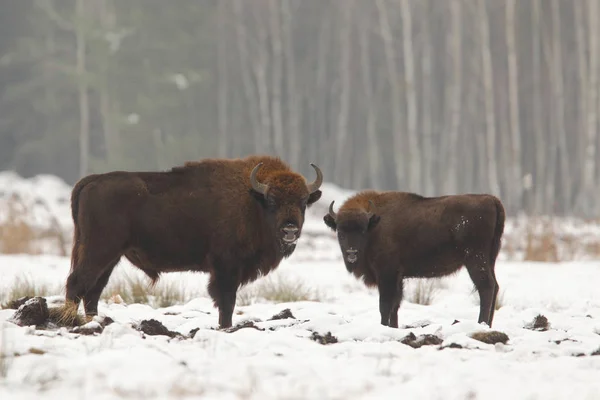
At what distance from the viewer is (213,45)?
44469mm

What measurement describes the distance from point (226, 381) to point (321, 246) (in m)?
16.6

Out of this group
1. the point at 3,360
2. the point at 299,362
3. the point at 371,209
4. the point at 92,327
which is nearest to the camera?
the point at 3,360

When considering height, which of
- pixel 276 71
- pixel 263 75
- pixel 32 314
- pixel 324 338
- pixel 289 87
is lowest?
pixel 324 338

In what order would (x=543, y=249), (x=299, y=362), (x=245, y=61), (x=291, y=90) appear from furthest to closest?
(x=245, y=61), (x=291, y=90), (x=543, y=249), (x=299, y=362)

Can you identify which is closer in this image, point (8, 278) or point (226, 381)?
point (226, 381)

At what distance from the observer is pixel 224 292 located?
8250 millimetres

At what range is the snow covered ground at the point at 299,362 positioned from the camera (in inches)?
193

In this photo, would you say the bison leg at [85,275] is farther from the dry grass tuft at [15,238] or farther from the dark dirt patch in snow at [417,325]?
the dry grass tuft at [15,238]

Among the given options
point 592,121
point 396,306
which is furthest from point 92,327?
point 592,121

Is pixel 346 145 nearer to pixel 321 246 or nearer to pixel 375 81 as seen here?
pixel 375 81

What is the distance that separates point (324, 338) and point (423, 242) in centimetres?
221

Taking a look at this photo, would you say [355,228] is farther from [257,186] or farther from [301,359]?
[301,359]

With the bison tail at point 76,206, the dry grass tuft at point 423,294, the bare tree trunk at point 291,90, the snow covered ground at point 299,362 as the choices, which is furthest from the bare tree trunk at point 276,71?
the bison tail at point 76,206

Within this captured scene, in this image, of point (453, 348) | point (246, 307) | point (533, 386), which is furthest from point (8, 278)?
point (533, 386)
